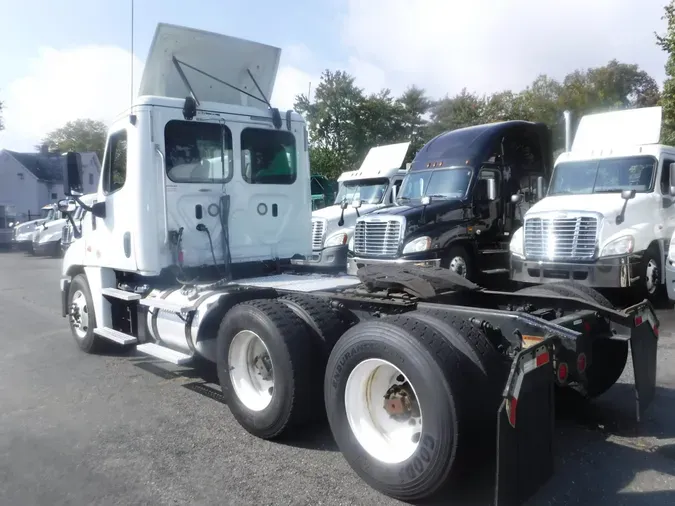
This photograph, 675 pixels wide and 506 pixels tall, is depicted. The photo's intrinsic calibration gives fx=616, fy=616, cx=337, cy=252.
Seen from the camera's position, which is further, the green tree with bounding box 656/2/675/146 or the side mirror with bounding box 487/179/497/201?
the green tree with bounding box 656/2/675/146

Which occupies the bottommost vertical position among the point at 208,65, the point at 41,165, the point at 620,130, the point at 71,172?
the point at 71,172

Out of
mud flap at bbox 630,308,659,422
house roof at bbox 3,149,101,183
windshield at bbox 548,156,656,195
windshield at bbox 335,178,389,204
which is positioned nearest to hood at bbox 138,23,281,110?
mud flap at bbox 630,308,659,422

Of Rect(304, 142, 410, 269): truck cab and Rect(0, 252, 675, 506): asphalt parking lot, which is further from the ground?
Rect(304, 142, 410, 269): truck cab

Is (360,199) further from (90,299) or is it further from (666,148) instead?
(90,299)

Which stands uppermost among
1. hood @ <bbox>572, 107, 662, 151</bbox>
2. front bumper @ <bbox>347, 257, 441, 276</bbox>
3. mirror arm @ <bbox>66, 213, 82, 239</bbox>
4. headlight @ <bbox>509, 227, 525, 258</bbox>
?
hood @ <bbox>572, 107, 662, 151</bbox>

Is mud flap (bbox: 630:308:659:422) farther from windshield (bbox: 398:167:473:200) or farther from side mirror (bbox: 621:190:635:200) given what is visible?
windshield (bbox: 398:167:473:200)

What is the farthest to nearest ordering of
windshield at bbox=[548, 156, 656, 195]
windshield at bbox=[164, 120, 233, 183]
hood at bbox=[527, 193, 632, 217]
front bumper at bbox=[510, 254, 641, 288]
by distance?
windshield at bbox=[548, 156, 656, 195]
hood at bbox=[527, 193, 632, 217]
front bumper at bbox=[510, 254, 641, 288]
windshield at bbox=[164, 120, 233, 183]

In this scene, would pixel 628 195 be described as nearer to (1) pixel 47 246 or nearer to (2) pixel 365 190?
(2) pixel 365 190

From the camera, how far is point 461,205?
37.7ft

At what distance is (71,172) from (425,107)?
124 feet

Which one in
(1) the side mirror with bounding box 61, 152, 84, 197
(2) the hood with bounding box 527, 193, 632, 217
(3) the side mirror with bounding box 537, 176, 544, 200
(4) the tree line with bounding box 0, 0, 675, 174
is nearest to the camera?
(1) the side mirror with bounding box 61, 152, 84, 197

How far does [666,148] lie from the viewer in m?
10.5

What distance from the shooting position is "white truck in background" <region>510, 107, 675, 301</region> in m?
9.39

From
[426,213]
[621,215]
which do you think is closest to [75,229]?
[426,213]
